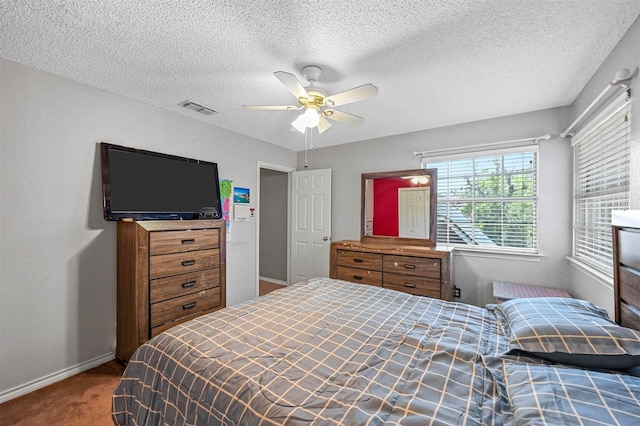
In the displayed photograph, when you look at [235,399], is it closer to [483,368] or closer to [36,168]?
[483,368]

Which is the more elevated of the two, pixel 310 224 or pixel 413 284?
pixel 310 224

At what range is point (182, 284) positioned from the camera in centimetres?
254

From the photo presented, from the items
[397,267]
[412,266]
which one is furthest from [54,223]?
[412,266]

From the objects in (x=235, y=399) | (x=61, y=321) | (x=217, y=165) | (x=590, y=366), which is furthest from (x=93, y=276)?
A: (x=590, y=366)

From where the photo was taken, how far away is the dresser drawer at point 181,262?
7.70 ft

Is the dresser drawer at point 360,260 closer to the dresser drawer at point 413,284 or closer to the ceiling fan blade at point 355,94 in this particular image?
the dresser drawer at point 413,284

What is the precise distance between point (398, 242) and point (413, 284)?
72 centimetres

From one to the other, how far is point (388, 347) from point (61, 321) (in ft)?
8.51

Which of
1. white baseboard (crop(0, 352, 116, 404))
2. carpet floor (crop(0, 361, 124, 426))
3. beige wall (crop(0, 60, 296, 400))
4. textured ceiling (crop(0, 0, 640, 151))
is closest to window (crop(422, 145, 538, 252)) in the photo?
textured ceiling (crop(0, 0, 640, 151))

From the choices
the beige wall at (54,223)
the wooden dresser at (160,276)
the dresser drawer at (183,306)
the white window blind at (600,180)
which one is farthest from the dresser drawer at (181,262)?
the white window blind at (600,180)

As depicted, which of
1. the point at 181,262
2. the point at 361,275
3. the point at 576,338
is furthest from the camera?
the point at 361,275

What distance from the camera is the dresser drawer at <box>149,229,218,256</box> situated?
2.34 metres

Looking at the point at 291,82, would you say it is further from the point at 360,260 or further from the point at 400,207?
the point at 400,207

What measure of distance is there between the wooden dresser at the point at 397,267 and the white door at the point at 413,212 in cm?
37
